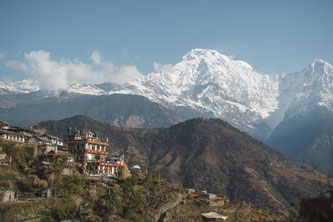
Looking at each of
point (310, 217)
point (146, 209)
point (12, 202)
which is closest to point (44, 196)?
point (12, 202)

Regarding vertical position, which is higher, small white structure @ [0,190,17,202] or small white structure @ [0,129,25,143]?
small white structure @ [0,129,25,143]

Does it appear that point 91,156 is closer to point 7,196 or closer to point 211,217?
point 211,217

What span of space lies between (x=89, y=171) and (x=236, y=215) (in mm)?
40713

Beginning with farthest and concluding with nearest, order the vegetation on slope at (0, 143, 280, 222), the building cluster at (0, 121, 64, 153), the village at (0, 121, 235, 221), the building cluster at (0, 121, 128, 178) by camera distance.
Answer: the building cluster at (0, 121, 128, 178) → the building cluster at (0, 121, 64, 153) → the village at (0, 121, 235, 221) → the vegetation on slope at (0, 143, 280, 222)

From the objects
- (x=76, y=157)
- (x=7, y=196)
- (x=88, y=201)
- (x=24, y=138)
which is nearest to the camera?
(x=7, y=196)

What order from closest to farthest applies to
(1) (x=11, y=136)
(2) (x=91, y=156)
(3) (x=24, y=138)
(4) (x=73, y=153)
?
(1) (x=11, y=136), (3) (x=24, y=138), (4) (x=73, y=153), (2) (x=91, y=156)

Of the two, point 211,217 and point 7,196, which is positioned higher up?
point 7,196

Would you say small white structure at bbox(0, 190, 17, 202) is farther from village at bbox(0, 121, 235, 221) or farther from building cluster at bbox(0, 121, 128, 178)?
building cluster at bbox(0, 121, 128, 178)

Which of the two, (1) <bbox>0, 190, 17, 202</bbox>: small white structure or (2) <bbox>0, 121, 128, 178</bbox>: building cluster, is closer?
(1) <bbox>0, 190, 17, 202</bbox>: small white structure

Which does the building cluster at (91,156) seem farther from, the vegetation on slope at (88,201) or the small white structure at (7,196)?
the small white structure at (7,196)

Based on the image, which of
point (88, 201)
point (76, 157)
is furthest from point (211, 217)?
point (76, 157)

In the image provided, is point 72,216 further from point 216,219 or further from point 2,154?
point 216,219

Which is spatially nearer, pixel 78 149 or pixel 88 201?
pixel 88 201

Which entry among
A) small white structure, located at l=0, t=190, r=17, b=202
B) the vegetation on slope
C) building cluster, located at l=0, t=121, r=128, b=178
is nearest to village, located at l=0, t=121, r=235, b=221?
building cluster, located at l=0, t=121, r=128, b=178
